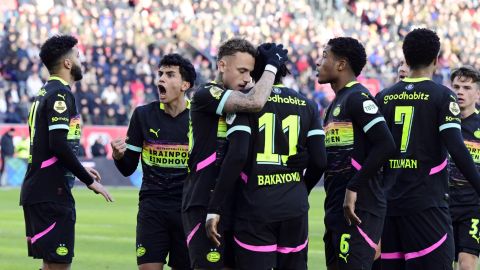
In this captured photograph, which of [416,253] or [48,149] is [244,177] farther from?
[48,149]

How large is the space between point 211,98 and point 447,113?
182cm

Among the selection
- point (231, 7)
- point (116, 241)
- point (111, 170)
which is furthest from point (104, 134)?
point (116, 241)

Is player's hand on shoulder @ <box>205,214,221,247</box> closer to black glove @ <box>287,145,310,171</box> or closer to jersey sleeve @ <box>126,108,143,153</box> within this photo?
black glove @ <box>287,145,310,171</box>

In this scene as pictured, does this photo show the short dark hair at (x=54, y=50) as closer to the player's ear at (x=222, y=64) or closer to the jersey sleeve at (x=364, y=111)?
the player's ear at (x=222, y=64)

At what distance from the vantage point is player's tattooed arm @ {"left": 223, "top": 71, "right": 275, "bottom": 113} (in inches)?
250

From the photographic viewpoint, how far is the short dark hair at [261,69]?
6.73 metres

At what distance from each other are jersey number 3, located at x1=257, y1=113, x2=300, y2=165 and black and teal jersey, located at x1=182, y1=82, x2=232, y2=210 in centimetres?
27

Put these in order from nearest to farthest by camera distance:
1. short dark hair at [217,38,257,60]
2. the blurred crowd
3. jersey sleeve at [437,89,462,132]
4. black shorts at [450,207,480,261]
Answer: short dark hair at [217,38,257,60] < jersey sleeve at [437,89,462,132] < black shorts at [450,207,480,261] < the blurred crowd

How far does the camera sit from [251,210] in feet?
21.1

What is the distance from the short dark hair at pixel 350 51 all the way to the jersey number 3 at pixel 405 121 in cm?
45

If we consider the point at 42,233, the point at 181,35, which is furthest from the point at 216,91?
the point at 181,35

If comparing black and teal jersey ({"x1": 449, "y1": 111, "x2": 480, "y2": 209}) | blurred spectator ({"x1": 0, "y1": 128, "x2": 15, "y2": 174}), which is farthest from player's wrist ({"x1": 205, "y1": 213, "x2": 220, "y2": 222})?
blurred spectator ({"x1": 0, "y1": 128, "x2": 15, "y2": 174})

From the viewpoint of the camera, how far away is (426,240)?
7312 millimetres

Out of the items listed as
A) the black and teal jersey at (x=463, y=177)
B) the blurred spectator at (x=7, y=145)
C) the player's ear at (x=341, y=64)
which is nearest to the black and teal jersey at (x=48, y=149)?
the player's ear at (x=341, y=64)
